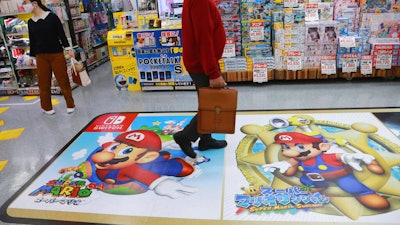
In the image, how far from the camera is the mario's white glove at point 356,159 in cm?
269

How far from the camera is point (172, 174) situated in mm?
2734

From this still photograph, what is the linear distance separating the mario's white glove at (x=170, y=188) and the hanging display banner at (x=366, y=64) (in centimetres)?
344

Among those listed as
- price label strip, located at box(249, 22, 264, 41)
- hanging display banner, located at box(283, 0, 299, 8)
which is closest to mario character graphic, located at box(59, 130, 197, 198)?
price label strip, located at box(249, 22, 264, 41)

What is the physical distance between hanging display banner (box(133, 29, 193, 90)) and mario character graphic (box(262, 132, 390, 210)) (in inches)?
86.0

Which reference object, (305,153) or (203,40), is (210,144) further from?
(203,40)

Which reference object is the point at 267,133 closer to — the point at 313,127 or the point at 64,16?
the point at 313,127

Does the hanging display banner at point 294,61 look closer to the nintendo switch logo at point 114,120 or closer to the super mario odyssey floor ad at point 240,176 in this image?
the super mario odyssey floor ad at point 240,176

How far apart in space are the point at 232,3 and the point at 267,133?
2.30 meters

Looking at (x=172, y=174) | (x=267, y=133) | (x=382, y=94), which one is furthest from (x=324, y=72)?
(x=172, y=174)

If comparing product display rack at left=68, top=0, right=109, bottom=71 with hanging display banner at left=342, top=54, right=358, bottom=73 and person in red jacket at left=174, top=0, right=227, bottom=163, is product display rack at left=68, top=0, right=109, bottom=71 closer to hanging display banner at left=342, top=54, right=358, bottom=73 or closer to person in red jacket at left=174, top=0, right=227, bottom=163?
person in red jacket at left=174, top=0, right=227, bottom=163

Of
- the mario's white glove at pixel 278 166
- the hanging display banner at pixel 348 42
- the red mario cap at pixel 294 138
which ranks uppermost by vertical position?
the hanging display banner at pixel 348 42

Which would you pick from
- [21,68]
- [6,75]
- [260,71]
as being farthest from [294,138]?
[6,75]

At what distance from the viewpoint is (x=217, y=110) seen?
2.53 metres

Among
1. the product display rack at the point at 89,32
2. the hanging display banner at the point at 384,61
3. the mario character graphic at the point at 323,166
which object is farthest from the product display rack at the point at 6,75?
the hanging display banner at the point at 384,61
